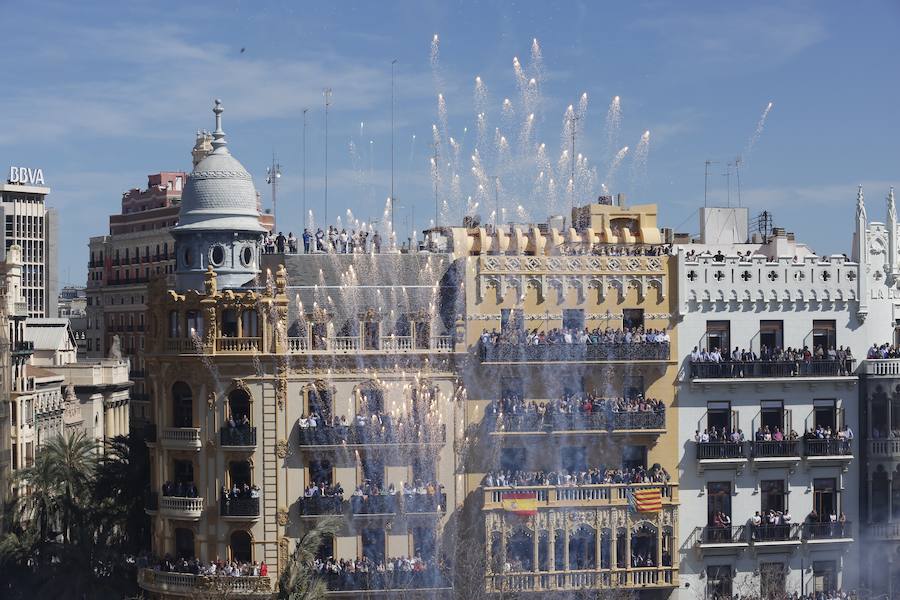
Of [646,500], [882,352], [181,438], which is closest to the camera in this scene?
[181,438]

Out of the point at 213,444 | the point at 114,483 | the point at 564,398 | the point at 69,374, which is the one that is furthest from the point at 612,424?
the point at 69,374

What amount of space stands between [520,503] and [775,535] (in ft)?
48.4

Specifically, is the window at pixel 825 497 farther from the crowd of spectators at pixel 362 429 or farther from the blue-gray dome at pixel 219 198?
the blue-gray dome at pixel 219 198

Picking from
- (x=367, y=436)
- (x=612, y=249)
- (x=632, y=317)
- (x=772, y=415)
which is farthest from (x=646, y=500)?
(x=367, y=436)

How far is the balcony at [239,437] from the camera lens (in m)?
94.8

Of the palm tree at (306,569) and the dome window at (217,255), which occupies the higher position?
the dome window at (217,255)

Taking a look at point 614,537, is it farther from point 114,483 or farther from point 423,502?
point 114,483

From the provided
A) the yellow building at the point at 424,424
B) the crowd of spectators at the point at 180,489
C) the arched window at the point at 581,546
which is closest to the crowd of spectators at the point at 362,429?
the yellow building at the point at 424,424

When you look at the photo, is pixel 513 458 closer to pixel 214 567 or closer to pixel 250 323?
pixel 250 323

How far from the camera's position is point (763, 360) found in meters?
98.9

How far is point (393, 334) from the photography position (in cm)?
9669

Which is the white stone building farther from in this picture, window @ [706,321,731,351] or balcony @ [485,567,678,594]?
balcony @ [485,567,678,594]

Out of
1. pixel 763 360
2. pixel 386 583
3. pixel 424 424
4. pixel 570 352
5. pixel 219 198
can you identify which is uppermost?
pixel 219 198

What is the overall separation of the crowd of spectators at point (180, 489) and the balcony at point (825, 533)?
111 ft
